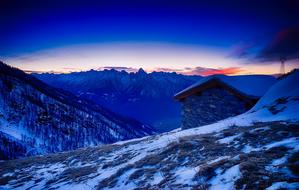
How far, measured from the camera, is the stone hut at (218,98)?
14773 millimetres

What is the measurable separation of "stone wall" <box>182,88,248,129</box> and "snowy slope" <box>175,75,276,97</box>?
0.73m

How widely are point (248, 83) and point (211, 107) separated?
3813 millimetres

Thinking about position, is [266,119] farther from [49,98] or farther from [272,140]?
[49,98]

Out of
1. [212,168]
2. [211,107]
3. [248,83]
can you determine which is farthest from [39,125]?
[212,168]

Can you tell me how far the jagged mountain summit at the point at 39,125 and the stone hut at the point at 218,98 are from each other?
67413mm

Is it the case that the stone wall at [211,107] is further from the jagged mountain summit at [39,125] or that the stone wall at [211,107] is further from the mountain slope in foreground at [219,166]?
the jagged mountain summit at [39,125]

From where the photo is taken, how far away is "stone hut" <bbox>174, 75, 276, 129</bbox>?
48.5ft

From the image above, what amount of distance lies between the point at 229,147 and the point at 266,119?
3.50 meters

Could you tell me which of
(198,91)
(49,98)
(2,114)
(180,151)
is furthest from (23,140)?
(180,151)

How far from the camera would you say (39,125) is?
8794 centimetres

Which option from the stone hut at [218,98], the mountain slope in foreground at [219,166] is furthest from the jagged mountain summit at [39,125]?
the mountain slope in foreground at [219,166]

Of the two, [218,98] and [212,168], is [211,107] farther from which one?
[212,168]

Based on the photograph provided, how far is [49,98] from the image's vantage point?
4331 inches

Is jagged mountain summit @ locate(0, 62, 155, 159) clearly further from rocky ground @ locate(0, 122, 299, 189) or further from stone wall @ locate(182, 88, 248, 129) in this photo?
rocky ground @ locate(0, 122, 299, 189)
